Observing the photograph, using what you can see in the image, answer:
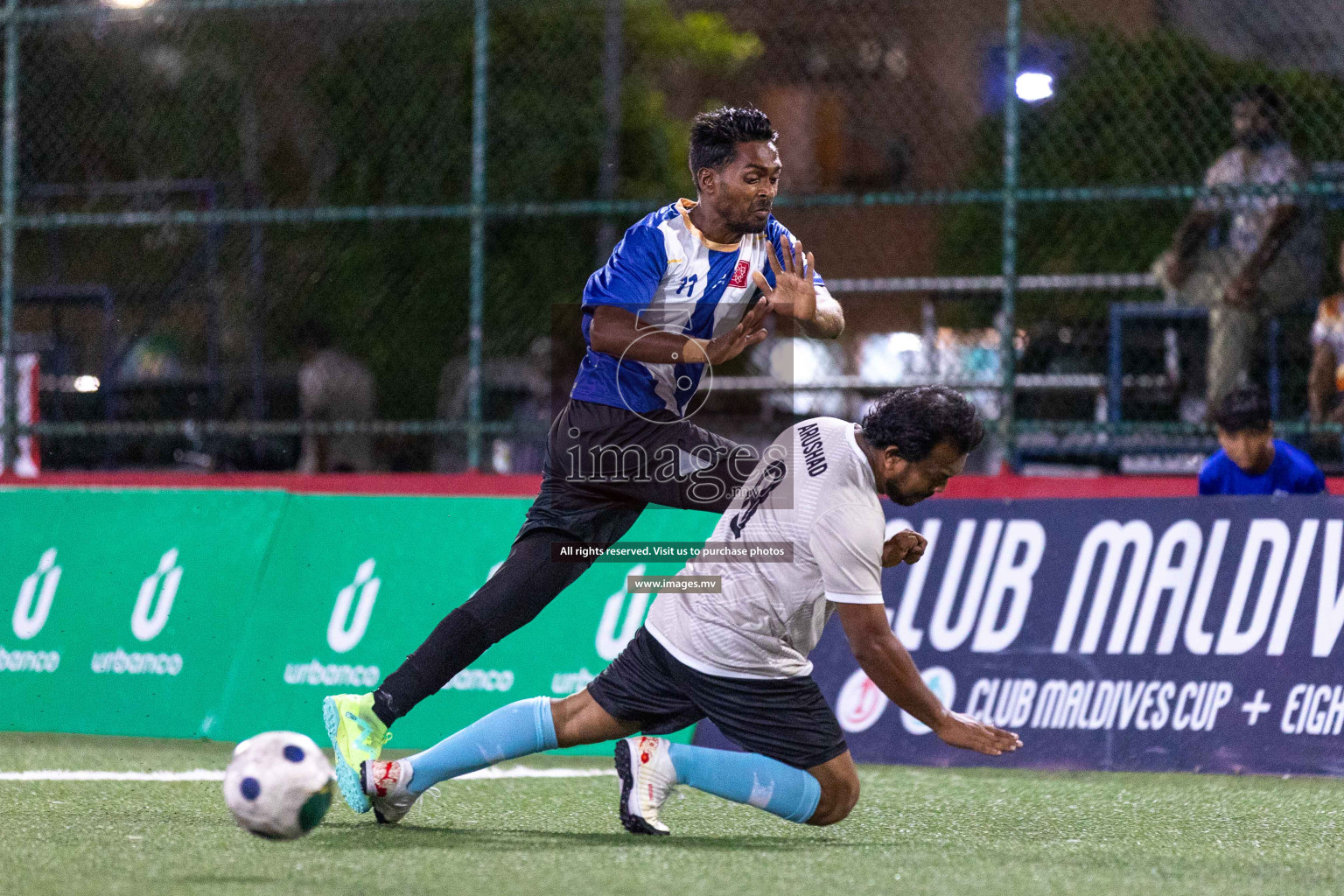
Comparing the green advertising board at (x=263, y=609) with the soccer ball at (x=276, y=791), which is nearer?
the soccer ball at (x=276, y=791)

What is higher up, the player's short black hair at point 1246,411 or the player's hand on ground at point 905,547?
the player's short black hair at point 1246,411

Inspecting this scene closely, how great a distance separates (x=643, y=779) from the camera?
498 cm

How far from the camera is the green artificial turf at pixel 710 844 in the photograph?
4.23 metres

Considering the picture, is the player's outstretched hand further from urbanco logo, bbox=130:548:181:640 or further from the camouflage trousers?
the camouflage trousers

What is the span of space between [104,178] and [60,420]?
1.72 meters

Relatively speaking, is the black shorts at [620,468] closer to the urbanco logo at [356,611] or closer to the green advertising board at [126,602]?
the urbanco logo at [356,611]

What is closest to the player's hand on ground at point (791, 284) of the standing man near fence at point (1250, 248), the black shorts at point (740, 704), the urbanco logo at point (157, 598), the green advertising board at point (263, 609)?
the black shorts at point (740, 704)

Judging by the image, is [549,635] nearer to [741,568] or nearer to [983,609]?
[983,609]

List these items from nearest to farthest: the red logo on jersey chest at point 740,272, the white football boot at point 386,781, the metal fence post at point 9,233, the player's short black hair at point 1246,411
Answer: the white football boot at point 386,781
the red logo on jersey chest at point 740,272
the player's short black hair at point 1246,411
the metal fence post at point 9,233

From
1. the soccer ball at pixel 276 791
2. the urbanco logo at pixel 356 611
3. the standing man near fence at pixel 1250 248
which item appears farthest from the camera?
the standing man near fence at pixel 1250 248

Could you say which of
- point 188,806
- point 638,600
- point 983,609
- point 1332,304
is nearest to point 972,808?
point 983,609

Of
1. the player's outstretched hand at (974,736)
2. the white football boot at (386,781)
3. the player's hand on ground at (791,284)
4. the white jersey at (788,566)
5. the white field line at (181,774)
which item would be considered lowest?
the white field line at (181,774)

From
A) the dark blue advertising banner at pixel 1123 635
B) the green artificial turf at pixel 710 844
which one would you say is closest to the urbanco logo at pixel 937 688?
the dark blue advertising banner at pixel 1123 635

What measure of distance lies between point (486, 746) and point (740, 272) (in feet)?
5.52
